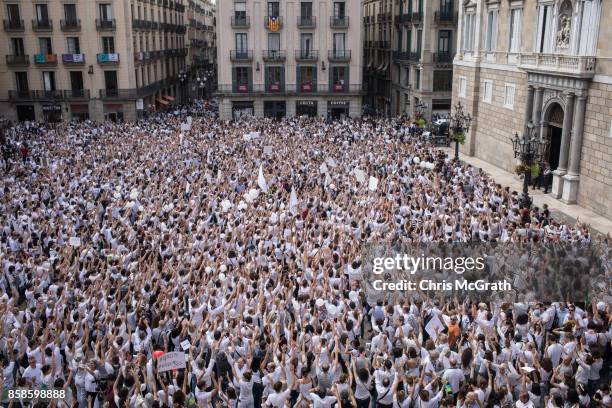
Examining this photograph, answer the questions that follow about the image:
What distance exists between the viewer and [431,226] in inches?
645

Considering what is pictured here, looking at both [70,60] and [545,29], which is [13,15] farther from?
[545,29]

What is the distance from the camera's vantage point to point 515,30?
94.9ft

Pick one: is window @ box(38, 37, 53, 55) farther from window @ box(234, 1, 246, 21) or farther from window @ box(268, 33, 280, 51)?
window @ box(268, 33, 280, 51)

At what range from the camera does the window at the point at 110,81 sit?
48.0 meters

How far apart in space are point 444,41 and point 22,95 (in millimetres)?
32773

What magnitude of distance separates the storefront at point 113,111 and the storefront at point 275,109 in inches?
469

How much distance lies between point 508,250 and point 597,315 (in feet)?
11.6

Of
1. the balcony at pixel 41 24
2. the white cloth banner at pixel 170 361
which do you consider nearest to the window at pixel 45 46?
the balcony at pixel 41 24

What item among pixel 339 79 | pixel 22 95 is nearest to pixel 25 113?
pixel 22 95

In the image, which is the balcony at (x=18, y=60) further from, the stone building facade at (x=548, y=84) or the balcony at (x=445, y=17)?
the stone building facade at (x=548, y=84)

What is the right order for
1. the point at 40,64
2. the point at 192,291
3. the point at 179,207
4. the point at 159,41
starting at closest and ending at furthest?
the point at 192,291
the point at 179,207
the point at 40,64
the point at 159,41

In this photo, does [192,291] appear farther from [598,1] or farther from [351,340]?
[598,1]

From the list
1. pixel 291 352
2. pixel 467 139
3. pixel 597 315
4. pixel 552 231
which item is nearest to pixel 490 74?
pixel 467 139

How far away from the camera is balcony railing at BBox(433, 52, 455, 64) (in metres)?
45.3
